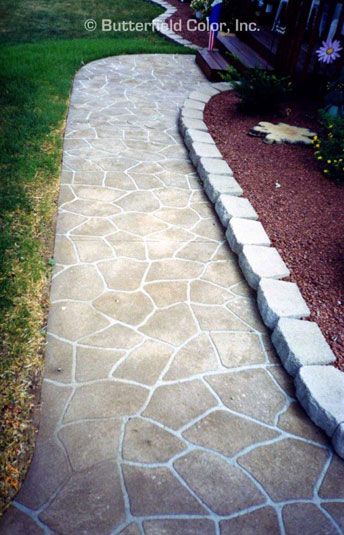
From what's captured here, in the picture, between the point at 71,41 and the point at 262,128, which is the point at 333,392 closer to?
the point at 262,128

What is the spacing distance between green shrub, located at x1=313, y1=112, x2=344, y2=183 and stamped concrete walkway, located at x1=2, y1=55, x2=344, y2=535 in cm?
196

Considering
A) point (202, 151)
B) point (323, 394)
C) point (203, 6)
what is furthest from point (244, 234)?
point (203, 6)

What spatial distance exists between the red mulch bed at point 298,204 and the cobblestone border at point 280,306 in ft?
0.56

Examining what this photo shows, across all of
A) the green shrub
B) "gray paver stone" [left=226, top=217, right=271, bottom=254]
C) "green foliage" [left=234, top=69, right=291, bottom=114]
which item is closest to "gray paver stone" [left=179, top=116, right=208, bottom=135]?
"green foliage" [left=234, top=69, right=291, bottom=114]

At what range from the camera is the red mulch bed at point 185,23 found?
12712mm

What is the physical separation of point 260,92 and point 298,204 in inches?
114

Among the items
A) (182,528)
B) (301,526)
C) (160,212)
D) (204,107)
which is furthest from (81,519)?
(204,107)

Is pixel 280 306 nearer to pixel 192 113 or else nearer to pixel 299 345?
pixel 299 345

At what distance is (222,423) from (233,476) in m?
0.37

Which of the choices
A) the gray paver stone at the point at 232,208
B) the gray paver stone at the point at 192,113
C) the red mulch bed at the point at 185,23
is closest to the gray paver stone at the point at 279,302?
the gray paver stone at the point at 232,208

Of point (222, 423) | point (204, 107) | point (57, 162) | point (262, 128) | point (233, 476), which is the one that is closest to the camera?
point (233, 476)

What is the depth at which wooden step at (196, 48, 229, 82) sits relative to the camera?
9.25m

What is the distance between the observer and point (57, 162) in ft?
19.2

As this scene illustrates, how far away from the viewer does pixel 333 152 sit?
5.81 meters
